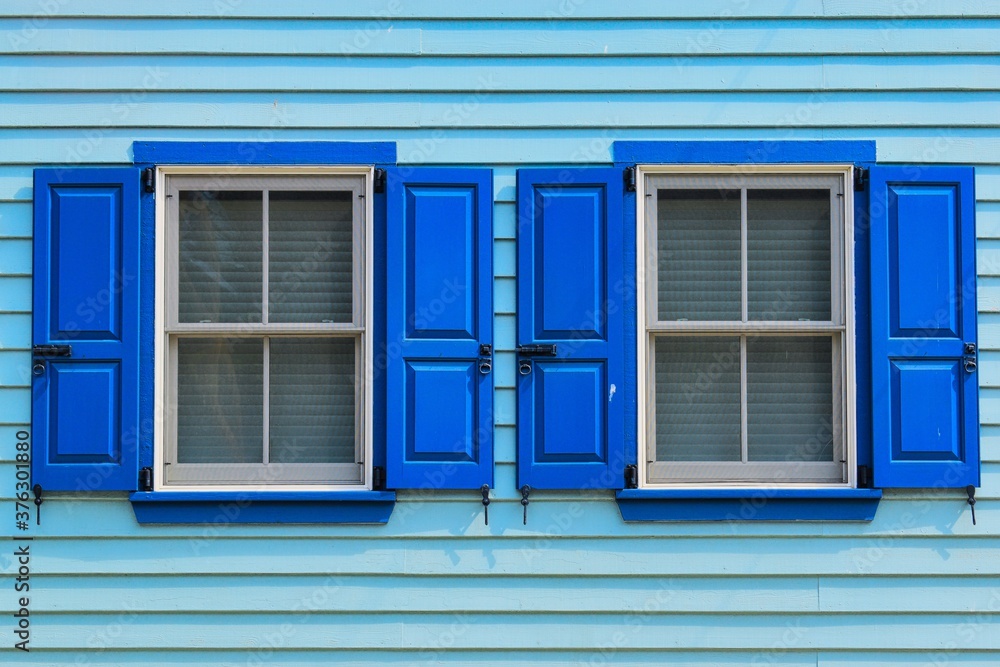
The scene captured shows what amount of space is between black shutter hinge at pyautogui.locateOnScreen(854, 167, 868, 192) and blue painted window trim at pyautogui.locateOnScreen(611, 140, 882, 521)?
0.09ft

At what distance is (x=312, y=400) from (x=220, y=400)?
42 centimetres

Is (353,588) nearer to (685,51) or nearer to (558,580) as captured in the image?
(558,580)

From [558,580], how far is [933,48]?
2.96 metres

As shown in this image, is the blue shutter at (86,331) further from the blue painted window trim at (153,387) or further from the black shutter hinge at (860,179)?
the black shutter hinge at (860,179)

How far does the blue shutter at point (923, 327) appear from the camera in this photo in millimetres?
4469

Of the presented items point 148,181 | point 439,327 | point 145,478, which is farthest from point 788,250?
point 145,478

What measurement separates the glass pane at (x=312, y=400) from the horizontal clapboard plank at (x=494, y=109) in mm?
1030

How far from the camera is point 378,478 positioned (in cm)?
451

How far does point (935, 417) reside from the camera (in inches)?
176

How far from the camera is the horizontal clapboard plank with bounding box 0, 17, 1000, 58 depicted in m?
4.61

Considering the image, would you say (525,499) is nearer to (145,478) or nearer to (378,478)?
(378,478)

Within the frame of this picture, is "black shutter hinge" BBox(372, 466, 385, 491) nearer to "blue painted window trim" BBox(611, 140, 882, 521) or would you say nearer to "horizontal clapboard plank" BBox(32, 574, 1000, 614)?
"horizontal clapboard plank" BBox(32, 574, 1000, 614)

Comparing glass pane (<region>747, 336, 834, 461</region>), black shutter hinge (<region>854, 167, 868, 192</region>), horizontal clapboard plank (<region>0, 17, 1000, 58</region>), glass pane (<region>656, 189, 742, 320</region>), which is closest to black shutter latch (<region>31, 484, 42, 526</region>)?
horizontal clapboard plank (<region>0, 17, 1000, 58</region>)

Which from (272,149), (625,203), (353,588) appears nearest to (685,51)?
(625,203)
